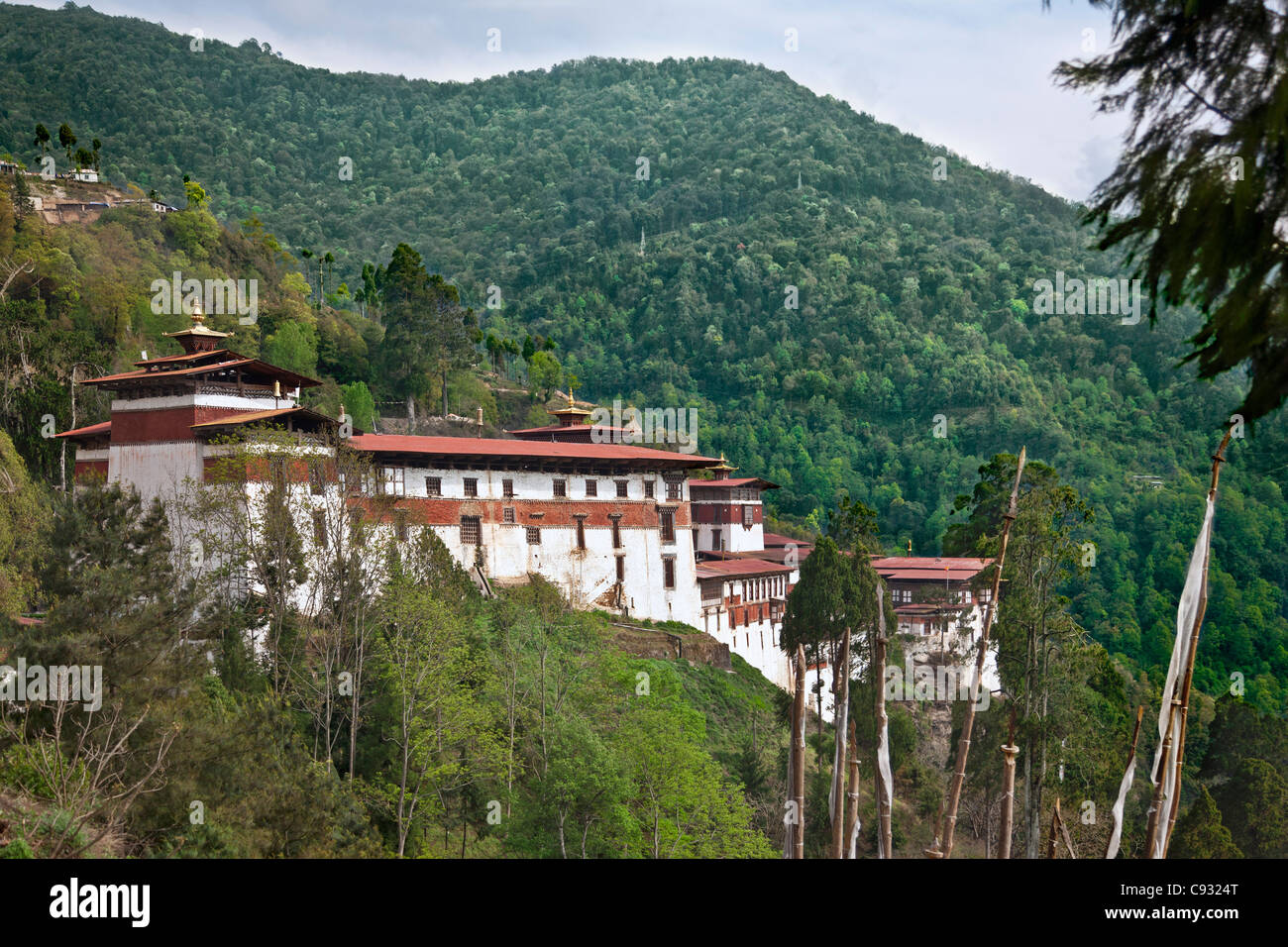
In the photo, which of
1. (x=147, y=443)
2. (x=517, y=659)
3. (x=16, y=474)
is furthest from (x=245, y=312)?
(x=517, y=659)

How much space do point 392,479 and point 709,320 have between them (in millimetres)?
83983

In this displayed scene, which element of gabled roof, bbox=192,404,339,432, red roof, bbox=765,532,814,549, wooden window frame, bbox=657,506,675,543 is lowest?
red roof, bbox=765,532,814,549

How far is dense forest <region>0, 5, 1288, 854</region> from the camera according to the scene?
45.7 meters

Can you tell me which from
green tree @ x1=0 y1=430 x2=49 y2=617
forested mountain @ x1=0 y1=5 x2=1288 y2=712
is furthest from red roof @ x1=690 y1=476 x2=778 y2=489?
green tree @ x1=0 y1=430 x2=49 y2=617

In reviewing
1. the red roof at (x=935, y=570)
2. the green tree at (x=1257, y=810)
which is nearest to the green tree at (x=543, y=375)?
the red roof at (x=935, y=570)

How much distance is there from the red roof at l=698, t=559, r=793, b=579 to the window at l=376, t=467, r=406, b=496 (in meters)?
16.2

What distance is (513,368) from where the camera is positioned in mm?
108562

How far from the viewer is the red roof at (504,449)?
44438 millimetres

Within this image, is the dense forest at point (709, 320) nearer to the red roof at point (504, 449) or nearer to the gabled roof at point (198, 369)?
the gabled roof at point (198, 369)

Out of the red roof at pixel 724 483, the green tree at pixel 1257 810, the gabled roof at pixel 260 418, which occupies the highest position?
the gabled roof at pixel 260 418

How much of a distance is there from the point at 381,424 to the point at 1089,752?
4172cm

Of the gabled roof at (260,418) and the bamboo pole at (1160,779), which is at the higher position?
the gabled roof at (260,418)

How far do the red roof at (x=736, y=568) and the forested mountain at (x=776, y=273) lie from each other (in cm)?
2275

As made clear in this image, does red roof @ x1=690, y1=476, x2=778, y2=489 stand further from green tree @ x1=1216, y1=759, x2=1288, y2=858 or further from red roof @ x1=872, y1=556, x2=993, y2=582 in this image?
green tree @ x1=1216, y1=759, x2=1288, y2=858
